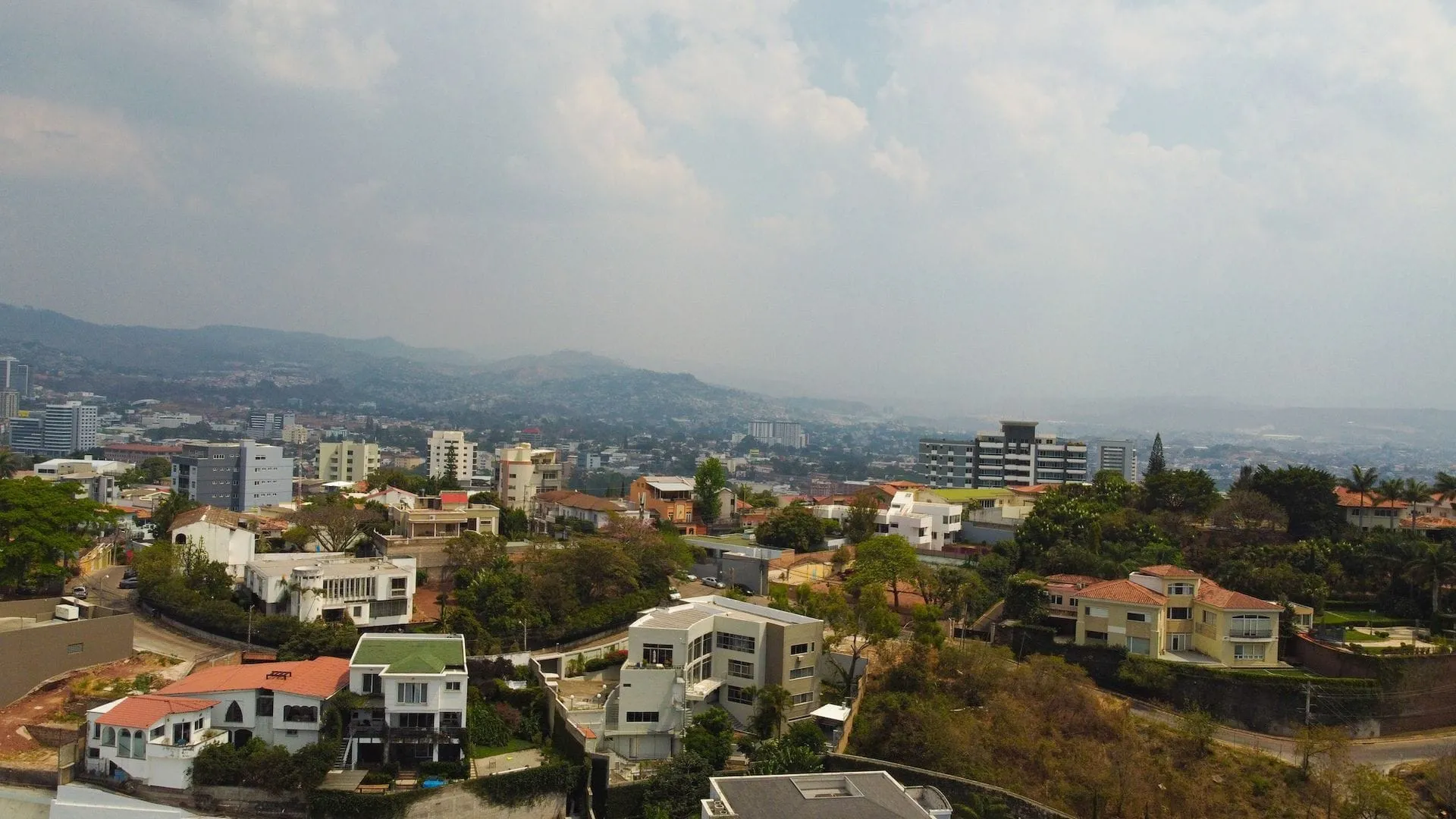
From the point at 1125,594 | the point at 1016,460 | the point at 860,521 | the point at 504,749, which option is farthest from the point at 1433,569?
the point at 1016,460

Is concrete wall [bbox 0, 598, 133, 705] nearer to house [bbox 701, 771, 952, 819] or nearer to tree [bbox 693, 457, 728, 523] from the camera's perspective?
house [bbox 701, 771, 952, 819]

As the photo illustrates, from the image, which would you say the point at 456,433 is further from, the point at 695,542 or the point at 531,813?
the point at 531,813

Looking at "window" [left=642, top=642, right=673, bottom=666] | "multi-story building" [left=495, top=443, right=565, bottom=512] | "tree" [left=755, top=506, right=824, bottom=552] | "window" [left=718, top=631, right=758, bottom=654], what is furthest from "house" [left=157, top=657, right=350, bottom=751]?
"multi-story building" [left=495, top=443, right=565, bottom=512]

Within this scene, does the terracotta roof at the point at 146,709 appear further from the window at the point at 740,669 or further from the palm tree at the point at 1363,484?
the palm tree at the point at 1363,484

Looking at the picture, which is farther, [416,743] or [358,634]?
[358,634]

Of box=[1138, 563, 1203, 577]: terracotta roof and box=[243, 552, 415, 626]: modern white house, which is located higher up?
box=[1138, 563, 1203, 577]: terracotta roof

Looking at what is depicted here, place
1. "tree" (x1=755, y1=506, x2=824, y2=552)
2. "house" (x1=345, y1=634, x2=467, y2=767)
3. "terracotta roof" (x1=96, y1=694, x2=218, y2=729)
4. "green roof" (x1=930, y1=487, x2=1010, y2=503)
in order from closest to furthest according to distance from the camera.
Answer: "terracotta roof" (x1=96, y1=694, x2=218, y2=729) → "house" (x1=345, y1=634, x2=467, y2=767) → "tree" (x1=755, y1=506, x2=824, y2=552) → "green roof" (x1=930, y1=487, x2=1010, y2=503)

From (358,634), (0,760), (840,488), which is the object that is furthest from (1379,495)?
(840,488)
